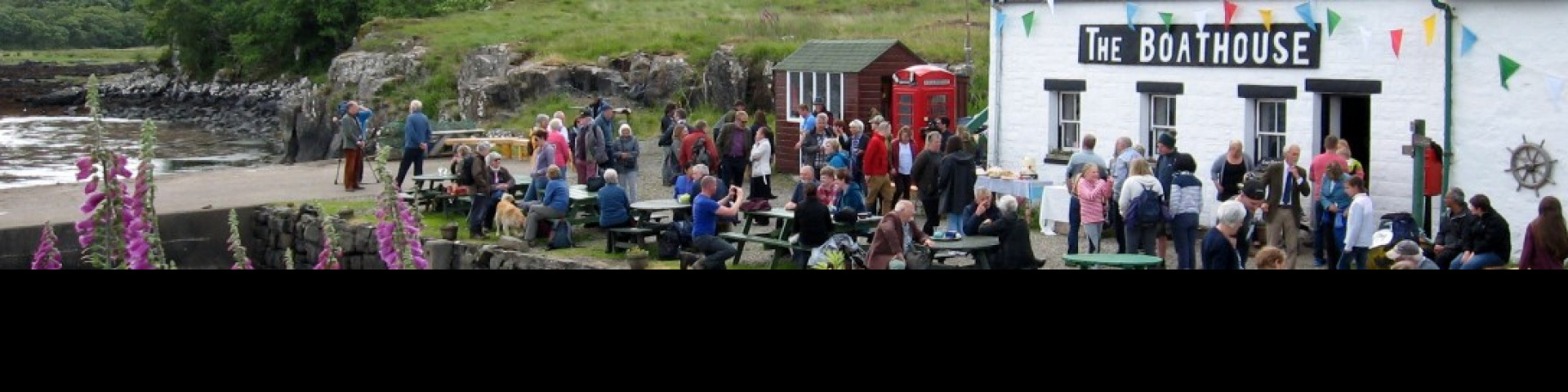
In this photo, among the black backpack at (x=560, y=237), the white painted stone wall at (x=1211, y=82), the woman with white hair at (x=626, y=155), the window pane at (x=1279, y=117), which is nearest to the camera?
the white painted stone wall at (x=1211, y=82)

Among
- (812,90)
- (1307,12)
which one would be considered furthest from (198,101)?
(1307,12)

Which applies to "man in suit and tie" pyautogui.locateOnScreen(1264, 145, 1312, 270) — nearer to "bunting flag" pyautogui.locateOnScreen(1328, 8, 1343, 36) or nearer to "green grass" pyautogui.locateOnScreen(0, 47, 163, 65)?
"bunting flag" pyautogui.locateOnScreen(1328, 8, 1343, 36)

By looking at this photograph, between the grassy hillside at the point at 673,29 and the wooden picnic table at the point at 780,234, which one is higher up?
the grassy hillside at the point at 673,29

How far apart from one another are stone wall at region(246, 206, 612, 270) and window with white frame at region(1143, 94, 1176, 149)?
6.05 meters

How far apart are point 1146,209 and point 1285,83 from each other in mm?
3482

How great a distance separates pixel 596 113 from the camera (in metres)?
22.4

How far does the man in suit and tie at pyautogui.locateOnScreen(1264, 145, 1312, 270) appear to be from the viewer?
53.3 ft

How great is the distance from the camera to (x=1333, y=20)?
57.5 feet

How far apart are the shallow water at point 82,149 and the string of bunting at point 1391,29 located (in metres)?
27.7

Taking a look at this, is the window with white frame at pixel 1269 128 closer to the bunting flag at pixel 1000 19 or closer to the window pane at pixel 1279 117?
the window pane at pixel 1279 117

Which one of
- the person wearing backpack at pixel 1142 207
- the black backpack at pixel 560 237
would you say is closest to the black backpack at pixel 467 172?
the black backpack at pixel 560 237

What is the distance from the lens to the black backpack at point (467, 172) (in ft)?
64.7
